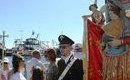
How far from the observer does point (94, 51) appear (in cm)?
684

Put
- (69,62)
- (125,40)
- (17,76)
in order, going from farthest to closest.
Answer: (69,62) → (17,76) → (125,40)

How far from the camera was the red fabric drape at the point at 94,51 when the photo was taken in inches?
265

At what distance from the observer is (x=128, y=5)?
237 inches

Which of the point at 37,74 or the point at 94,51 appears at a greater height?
the point at 94,51

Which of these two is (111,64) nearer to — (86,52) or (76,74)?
(86,52)

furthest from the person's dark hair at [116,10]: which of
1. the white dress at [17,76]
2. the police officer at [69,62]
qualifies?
the white dress at [17,76]

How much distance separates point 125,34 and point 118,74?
53 cm

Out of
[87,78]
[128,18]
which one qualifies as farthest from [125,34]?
[87,78]

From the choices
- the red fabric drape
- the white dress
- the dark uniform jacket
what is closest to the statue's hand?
the red fabric drape

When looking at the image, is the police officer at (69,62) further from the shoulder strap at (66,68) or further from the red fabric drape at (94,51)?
the red fabric drape at (94,51)

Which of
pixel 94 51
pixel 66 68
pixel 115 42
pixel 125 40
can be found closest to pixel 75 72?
pixel 66 68

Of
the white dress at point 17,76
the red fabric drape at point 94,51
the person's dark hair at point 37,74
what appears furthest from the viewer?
the white dress at point 17,76

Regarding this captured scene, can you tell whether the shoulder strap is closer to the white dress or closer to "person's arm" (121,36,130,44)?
the white dress

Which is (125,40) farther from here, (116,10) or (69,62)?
(69,62)
